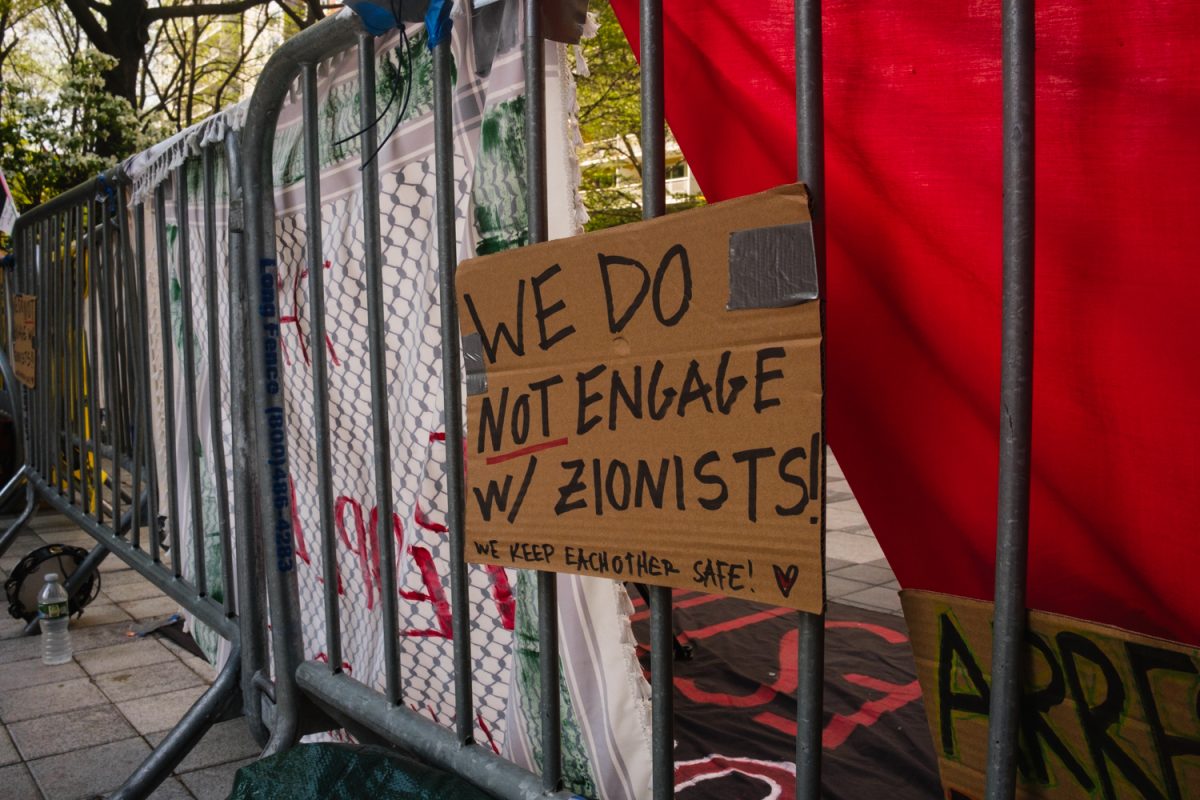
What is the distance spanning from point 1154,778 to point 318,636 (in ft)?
5.92

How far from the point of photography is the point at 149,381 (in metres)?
3.35

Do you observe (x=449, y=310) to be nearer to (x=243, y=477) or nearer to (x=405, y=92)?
(x=405, y=92)

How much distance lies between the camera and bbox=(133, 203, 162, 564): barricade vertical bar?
10.8 ft

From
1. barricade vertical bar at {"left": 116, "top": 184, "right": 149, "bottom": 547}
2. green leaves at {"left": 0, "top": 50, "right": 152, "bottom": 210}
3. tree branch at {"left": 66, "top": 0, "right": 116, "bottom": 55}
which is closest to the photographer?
barricade vertical bar at {"left": 116, "top": 184, "right": 149, "bottom": 547}

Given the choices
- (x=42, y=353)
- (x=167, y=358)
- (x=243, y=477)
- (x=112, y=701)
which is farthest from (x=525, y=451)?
(x=42, y=353)

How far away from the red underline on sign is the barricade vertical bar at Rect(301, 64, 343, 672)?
65 cm

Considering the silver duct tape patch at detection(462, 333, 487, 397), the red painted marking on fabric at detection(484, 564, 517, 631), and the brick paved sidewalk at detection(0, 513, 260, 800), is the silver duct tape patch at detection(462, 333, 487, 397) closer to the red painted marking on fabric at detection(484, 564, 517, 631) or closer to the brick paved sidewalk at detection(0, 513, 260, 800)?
the red painted marking on fabric at detection(484, 564, 517, 631)

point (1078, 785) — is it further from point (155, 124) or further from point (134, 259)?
point (155, 124)

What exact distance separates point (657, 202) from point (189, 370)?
2.02 meters

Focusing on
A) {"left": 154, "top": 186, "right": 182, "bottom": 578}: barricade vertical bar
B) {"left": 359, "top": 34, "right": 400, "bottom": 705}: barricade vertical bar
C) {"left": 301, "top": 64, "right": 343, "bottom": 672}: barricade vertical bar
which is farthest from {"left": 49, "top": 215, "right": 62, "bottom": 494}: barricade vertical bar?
{"left": 359, "top": 34, "right": 400, "bottom": 705}: barricade vertical bar

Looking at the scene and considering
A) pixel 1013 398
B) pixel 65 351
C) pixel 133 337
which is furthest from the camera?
pixel 65 351

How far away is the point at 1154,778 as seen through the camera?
3.05ft

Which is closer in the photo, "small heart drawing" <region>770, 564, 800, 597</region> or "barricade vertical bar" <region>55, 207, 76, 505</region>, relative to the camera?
"small heart drawing" <region>770, 564, 800, 597</region>

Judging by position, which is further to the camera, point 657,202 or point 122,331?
point 122,331
